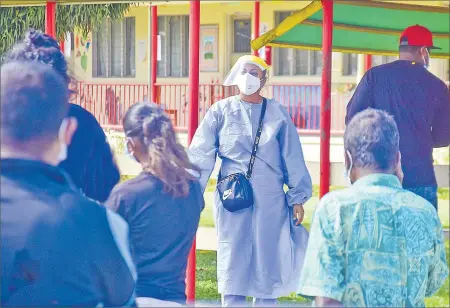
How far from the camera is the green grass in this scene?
24.4 feet

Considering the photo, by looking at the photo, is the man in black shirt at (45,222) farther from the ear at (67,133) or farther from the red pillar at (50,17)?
the red pillar at (50,17)

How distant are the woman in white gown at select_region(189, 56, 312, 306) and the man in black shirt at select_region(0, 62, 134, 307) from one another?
111 inches

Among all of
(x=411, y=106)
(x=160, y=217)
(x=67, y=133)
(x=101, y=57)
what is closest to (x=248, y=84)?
(x=411, y=106)

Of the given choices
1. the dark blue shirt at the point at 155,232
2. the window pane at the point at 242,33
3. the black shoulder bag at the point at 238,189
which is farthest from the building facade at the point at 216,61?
the dark blue shirt at the point at 155,232

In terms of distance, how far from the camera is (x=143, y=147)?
12.1ft

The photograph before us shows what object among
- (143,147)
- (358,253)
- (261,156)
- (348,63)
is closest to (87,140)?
(143,147)

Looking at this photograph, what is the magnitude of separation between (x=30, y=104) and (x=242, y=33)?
17663mm

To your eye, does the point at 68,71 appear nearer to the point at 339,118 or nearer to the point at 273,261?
the point at 273,261

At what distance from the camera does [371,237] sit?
10.0ft

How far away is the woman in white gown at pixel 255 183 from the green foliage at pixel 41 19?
7.96 feet

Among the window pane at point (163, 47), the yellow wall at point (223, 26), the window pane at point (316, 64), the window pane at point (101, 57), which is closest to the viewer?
the window pane at point (101, 57)

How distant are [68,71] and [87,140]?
1.02 ft

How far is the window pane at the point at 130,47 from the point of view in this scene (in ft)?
61.9

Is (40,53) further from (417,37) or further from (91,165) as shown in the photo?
(417,37)
